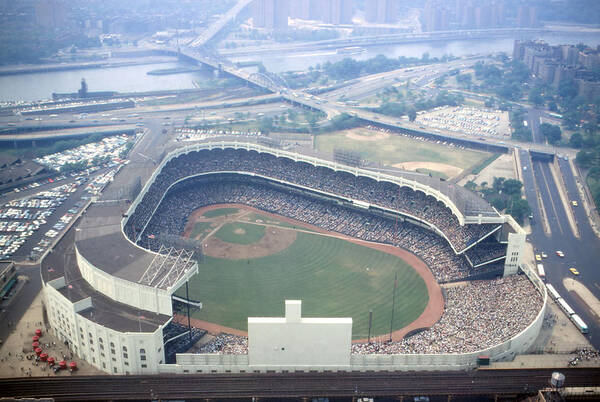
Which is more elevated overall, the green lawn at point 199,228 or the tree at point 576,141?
the tree at point 576,141

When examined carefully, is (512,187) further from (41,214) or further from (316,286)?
(41,214)

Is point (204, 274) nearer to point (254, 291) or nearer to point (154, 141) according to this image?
point (254, 291)

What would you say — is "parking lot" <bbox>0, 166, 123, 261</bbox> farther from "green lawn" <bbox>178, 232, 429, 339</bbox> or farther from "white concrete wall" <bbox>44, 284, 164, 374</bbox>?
"white concrete wall" <bbox>44, 284, 164, 374</bbox>

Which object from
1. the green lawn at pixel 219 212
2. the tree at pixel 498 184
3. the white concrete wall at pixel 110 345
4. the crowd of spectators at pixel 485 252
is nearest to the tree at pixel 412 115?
the tree at pixel 498 184

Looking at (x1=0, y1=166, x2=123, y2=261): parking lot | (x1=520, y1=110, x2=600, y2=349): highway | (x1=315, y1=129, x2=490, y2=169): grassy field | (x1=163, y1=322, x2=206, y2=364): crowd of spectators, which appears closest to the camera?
(x1=163, y1=322, x2=206, y2=364): crowd of spectators

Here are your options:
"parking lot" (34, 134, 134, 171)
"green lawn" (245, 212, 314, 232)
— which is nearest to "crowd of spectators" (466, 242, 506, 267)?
"green lawn" (245, 212, 314, 232)

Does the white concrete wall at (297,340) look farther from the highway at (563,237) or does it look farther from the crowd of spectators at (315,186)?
the highway at (563,237)
